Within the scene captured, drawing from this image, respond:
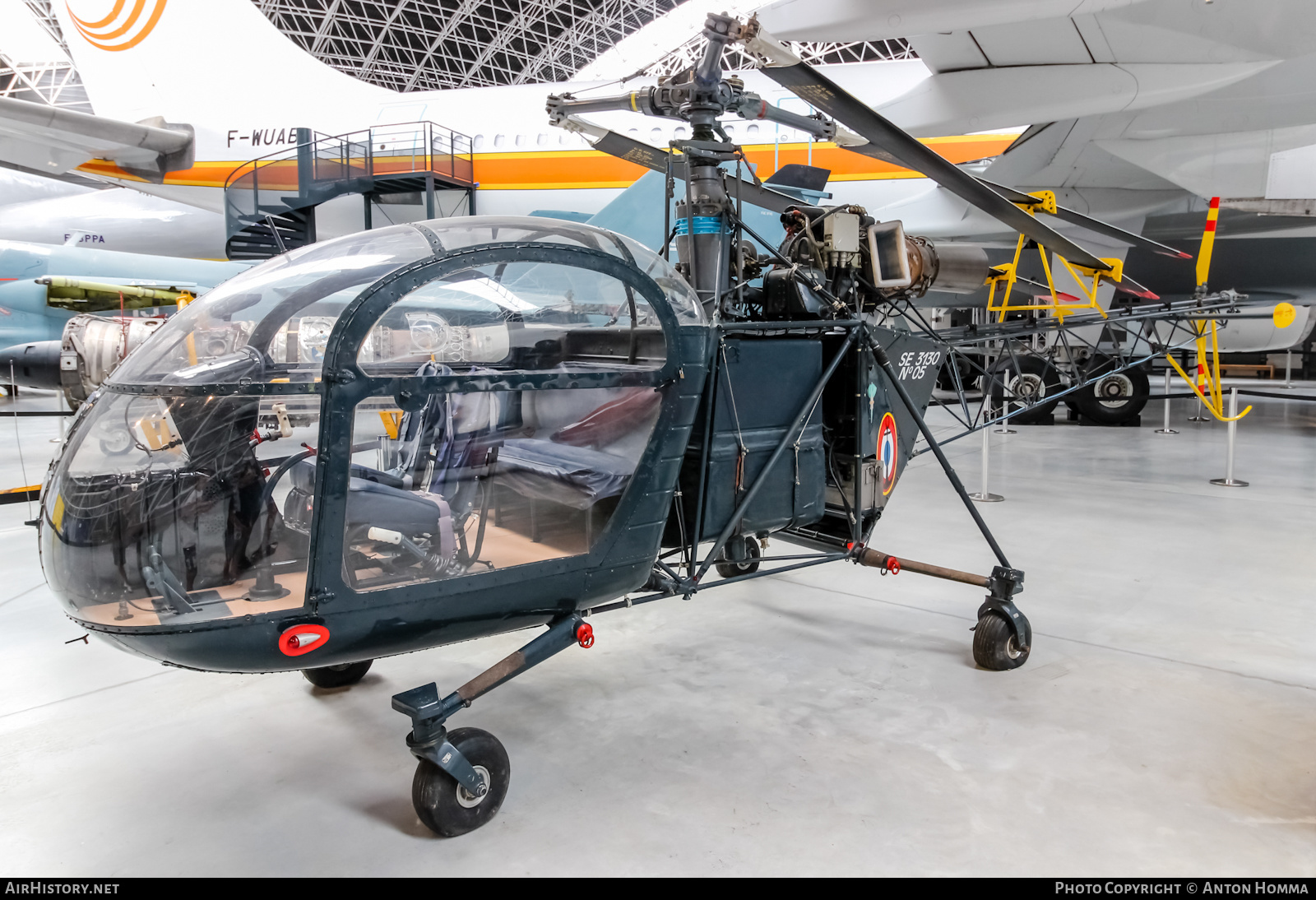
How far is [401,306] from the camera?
8.82 feet

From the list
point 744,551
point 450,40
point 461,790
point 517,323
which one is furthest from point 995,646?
point 450,40

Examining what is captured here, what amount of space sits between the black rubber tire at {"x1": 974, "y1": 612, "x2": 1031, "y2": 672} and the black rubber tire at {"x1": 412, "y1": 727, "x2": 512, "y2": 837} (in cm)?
221

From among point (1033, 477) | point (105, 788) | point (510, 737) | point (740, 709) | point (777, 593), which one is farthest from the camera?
point (1033, 477)

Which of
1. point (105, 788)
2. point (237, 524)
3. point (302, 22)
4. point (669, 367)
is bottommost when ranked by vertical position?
point (105, 788)

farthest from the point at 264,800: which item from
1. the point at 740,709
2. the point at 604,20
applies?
the point at 604,20

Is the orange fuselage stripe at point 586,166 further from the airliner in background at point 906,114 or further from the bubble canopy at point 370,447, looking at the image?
the bubble canopy at point 370,447

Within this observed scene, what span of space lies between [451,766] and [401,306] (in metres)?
1.46

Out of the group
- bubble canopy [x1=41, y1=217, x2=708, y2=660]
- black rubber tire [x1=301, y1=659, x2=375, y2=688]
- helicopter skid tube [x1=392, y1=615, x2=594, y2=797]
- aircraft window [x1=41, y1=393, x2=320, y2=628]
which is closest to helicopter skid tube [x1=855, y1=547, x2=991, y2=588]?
bubble canopy [x1=41, y1=217, x2=708, y2=660]

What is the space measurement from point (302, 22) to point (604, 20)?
14992mm

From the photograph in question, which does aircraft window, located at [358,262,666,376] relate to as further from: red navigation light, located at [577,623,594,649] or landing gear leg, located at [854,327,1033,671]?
landing gear leg, located at [854,327,1033,671]

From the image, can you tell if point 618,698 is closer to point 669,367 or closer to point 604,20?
point 669,367

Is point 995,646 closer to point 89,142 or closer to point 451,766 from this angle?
point 451,766

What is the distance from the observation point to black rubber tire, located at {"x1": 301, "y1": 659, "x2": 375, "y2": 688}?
3.49 m

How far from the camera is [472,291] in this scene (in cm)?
275
